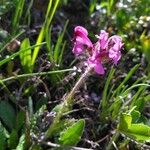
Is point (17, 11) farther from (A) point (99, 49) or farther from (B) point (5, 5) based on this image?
(A) point (99, 49)

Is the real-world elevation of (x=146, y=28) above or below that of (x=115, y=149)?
above

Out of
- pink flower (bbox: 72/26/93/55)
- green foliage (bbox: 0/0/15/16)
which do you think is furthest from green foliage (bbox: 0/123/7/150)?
green foliage (bbox: 0/0/15/16)

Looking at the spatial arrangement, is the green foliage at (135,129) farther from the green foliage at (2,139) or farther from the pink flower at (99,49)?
the green foliage at (2,139)

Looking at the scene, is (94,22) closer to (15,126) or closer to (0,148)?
(15,126)

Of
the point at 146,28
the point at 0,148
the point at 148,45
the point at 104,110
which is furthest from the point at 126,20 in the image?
the point at 0,148

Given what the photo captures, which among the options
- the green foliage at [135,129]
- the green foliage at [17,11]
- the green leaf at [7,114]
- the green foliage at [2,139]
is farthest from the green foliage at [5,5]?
the green foliage at [135,129]

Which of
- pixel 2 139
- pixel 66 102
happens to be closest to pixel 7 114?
pixel 2 139

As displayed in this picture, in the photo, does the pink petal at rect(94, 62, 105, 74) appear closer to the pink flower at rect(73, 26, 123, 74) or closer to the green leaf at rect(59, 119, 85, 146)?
the pink flower at rect(73, 26, 123, 74)
